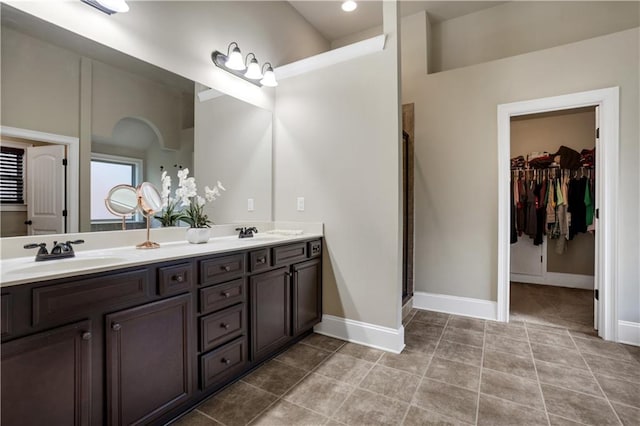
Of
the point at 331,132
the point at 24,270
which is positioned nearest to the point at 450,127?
the point at 331,132

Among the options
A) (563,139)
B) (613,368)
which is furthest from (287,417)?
(563,139)

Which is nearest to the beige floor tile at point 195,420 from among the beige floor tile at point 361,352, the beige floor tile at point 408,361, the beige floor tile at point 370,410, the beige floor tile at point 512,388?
the beige floor tile at point 370,410

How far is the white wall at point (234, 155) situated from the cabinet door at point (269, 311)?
0.78 metres

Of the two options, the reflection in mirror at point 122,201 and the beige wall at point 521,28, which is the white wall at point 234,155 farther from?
the beige wall at point 521,28

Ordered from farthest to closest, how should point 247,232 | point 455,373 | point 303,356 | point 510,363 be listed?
point 247,232 → point 303,356 → point 510,363 → point 455,373

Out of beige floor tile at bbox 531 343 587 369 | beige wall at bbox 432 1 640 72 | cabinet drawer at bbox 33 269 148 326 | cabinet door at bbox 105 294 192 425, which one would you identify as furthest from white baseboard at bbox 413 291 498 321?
cabinet drawer at bbox 33 269 148 326

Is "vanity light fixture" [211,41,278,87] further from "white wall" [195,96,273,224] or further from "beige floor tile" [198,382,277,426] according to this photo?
"beige floor tile" [198,382,277,426]

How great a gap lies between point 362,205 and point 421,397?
4.67 ft

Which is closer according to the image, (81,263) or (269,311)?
(81,263)

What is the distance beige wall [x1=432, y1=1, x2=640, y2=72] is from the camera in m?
3.10

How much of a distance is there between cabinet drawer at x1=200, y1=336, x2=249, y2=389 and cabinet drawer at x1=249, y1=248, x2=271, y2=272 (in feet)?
1.52

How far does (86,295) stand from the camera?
121 centimetres

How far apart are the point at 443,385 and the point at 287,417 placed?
104 centimetres

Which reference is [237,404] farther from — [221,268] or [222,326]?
[221,268]
